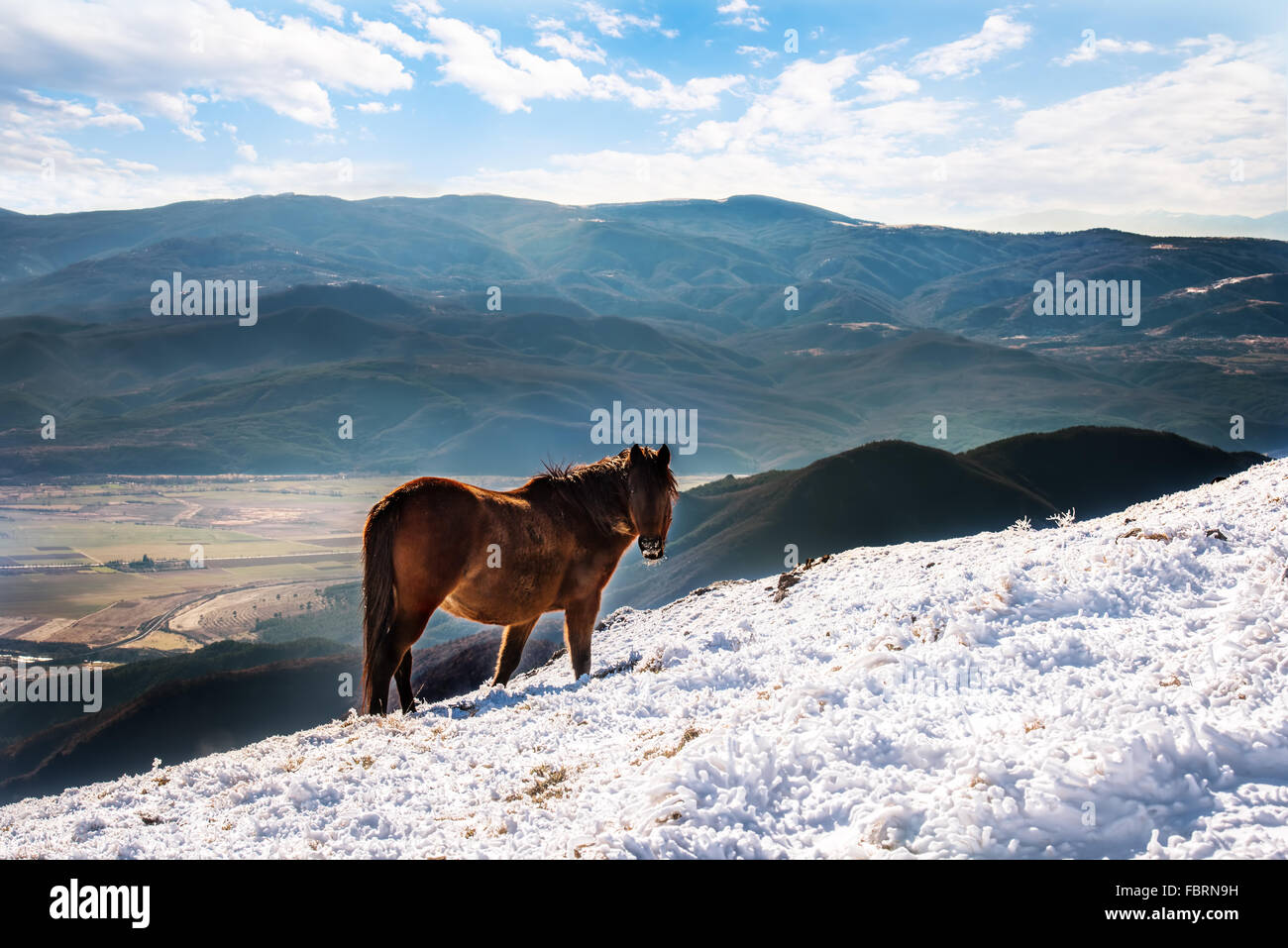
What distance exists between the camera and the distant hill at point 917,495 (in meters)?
52.7

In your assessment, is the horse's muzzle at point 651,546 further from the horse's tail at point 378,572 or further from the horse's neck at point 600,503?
the horse's tail at point 378,572

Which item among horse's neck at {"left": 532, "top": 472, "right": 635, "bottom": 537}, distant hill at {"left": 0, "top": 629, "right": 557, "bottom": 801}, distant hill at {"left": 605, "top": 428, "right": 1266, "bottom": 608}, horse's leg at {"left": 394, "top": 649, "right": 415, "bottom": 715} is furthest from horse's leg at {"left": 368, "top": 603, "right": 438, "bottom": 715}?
distant hill at {"left": 605, "top": 428, "right": 1266, "bottom": 608}

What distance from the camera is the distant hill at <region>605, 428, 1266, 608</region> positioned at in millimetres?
52688

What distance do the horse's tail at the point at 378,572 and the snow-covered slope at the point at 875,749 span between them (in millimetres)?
968

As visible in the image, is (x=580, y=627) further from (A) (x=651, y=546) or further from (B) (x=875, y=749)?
(B) (x=875, y=749)

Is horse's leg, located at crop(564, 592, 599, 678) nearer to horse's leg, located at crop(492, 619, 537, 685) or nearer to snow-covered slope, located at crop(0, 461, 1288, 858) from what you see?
horse's leg, located at crop(492, 619, 537, 685)

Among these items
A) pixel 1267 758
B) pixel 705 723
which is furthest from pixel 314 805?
pixel 1267 758

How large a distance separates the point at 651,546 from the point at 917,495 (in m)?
48.4

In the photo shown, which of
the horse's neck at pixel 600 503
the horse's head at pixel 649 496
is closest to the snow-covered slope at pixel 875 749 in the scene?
the horse's head at pixel 649 496

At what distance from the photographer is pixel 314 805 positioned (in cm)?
550

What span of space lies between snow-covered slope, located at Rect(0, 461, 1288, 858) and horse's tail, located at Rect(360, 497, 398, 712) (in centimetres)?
97

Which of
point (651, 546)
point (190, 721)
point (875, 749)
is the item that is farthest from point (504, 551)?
point (190, 721)
